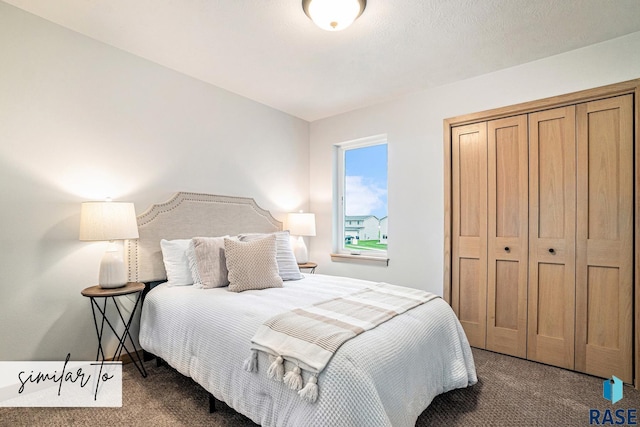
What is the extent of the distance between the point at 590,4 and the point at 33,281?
3.98m

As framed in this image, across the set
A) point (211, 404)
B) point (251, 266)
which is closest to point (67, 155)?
point (251, 266)

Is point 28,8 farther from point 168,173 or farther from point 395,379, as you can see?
point 395,379

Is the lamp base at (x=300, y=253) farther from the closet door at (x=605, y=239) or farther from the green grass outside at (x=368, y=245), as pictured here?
the closet door at (x=605, y=239)

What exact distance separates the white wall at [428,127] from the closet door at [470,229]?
0.46 ft

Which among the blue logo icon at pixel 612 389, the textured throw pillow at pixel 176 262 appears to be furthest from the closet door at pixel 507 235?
the textured throw pillow at pixel 176 262

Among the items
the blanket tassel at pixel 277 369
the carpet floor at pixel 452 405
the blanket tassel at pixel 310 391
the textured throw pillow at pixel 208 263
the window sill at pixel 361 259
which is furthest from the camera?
the window sill at pixel 361 259

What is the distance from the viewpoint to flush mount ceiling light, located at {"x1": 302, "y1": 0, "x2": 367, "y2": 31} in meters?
1.81

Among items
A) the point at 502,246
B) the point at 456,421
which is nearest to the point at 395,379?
the point at 456,421

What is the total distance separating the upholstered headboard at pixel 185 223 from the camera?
2523mm

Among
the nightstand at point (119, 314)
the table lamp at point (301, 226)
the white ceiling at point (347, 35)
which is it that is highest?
the white ceiling at point (347, 35)

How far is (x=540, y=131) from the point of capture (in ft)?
8.48

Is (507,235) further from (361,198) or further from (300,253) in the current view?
(300,253)

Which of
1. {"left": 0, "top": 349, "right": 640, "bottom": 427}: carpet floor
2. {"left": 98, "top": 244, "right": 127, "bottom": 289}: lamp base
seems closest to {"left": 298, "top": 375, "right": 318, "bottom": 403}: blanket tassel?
{"left": 0, "top": 349, "right": 640, "bottom": 427}: carpet floor

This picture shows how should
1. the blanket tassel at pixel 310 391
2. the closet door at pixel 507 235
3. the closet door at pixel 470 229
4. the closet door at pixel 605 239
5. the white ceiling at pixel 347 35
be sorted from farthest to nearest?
the closet door at pixel 470 229
the closet door at pixel 507 235
the closet door at pixel 605 239
the white ceiling at pixel 347 35
the blanket tassel at pixel 310 391
